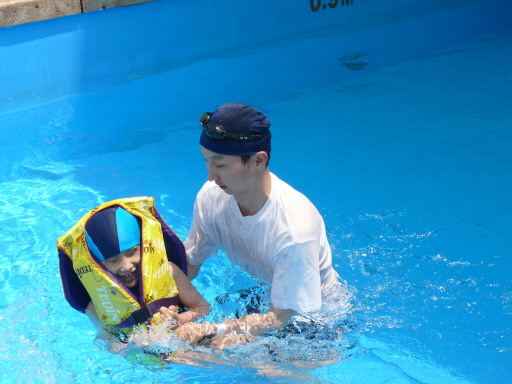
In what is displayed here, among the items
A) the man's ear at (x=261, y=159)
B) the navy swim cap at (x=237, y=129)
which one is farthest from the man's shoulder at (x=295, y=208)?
the navy swim cap at (x=237, y=129)

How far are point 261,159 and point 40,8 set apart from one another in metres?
5.75

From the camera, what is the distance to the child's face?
3.18 m

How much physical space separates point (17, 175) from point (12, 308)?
2.27 m

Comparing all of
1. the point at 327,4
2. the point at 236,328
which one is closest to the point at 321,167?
the point at 236,328

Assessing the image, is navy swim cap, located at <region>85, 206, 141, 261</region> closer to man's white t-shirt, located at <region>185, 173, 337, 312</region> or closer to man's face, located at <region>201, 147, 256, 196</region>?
man's white t-shirt, located at <region>185, 173, 337, 312</region>

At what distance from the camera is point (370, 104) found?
7637mm

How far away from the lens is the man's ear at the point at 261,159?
2938 mm

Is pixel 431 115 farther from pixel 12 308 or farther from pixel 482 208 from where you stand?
pixel 12 308

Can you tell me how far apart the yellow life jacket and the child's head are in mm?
37

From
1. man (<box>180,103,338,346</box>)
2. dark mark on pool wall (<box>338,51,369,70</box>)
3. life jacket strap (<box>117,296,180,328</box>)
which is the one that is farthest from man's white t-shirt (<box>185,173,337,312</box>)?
dark mark on pool wall (<box>338,51,369,70</box>)

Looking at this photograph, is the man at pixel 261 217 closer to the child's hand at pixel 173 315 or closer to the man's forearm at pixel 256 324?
the man's forearm at pixel 256 324

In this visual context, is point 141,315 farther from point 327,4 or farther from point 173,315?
point 327,4

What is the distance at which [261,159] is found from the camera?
2969 mm

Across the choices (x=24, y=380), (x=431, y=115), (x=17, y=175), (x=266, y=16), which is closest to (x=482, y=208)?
(x=431, y=115)
